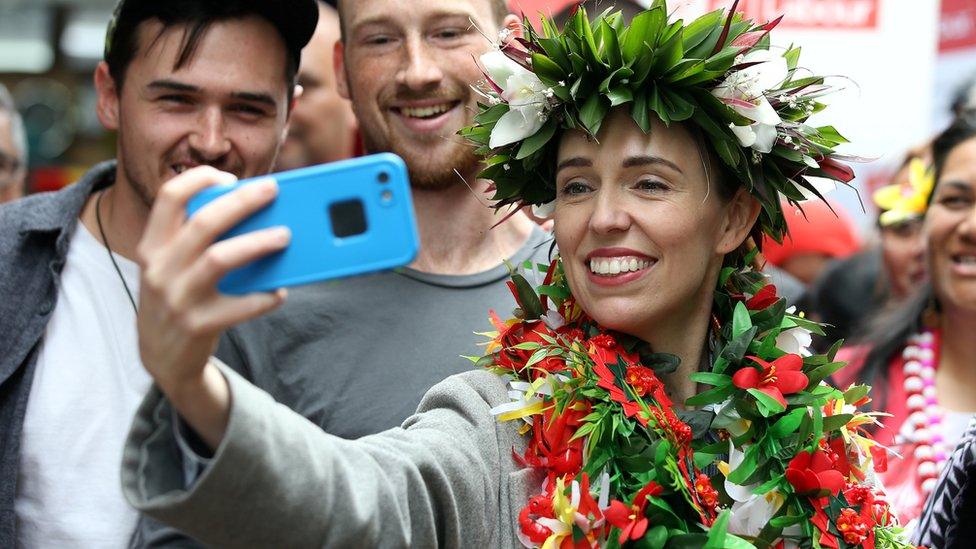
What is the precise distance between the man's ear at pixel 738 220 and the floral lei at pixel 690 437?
0.25ft

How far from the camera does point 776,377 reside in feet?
8.95

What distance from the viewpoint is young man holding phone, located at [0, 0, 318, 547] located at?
9.52ft

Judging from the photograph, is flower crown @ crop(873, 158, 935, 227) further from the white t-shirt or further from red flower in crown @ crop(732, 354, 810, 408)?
the white t-shirt

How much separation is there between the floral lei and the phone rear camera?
850 millimetres

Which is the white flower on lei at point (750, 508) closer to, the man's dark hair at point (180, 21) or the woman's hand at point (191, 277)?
the woman's hand at point (191, 277)

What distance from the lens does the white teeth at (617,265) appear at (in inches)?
105

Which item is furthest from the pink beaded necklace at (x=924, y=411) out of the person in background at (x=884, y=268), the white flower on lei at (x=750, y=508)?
the white flower on lei at (x=750, y=508)

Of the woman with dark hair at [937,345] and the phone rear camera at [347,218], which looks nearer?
the phone rear camera at [347,218]

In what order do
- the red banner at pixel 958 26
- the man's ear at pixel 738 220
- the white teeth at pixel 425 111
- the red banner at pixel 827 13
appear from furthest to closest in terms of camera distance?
the red banner at pixel 958 26 < the red banner at pixel 827 13 < the white teeth at pixel 425 111 < the man's ear at pixel 738 220

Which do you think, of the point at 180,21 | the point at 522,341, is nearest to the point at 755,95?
the point at 522,341

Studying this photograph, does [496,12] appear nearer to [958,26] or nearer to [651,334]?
[651,334]

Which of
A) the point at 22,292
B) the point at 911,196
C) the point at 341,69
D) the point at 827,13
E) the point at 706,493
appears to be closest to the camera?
the point at 706,493

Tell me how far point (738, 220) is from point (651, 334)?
0.35 meters

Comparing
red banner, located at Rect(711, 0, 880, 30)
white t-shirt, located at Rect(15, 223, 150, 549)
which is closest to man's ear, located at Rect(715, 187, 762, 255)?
white t-shirt, located at Rect(15, 223, 150, 549)
